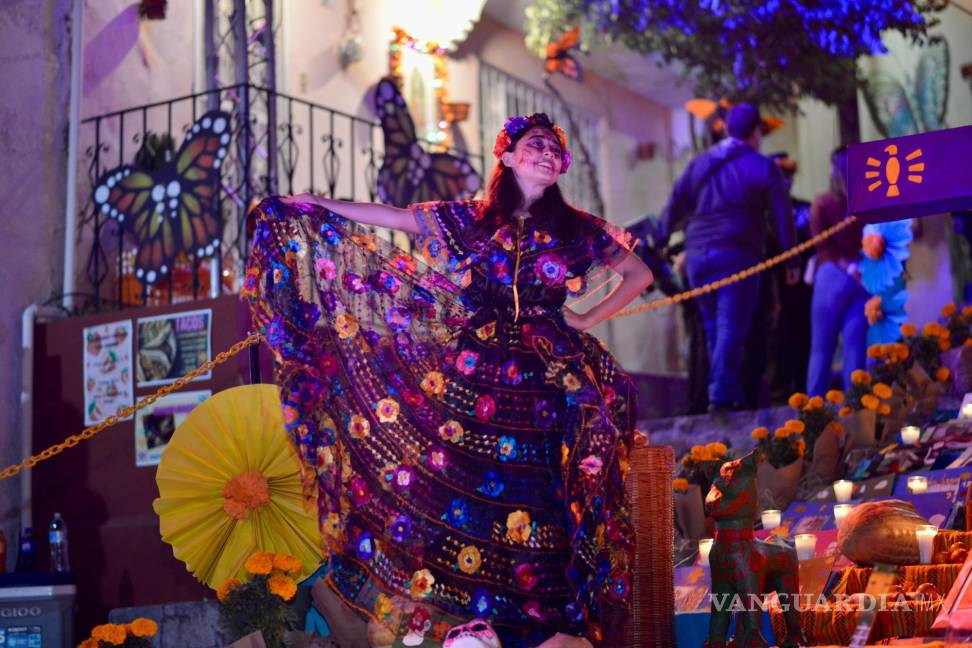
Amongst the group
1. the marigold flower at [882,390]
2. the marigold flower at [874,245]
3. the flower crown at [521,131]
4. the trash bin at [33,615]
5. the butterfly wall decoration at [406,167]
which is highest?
the butterfly wall decoration at [406,167]

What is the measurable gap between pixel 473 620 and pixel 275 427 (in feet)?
5.28

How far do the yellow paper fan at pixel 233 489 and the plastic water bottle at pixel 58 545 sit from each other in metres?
1.28

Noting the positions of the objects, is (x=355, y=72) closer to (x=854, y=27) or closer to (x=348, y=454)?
(x=854, y=27)

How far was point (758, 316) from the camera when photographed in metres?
8.99

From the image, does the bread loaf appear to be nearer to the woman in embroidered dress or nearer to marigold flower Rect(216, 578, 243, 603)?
the woman in embroidered dress

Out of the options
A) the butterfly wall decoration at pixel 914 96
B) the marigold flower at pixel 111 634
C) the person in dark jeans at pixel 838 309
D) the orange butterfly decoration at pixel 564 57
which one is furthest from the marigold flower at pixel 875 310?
the marigold flower at pixel 111 634

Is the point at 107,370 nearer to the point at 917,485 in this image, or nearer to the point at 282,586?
the point at 282,586

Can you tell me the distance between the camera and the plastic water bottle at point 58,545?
668 cm

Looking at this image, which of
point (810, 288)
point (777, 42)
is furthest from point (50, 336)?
point (777, 42)

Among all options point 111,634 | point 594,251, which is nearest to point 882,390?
point 594,251

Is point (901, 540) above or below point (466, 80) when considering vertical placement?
below

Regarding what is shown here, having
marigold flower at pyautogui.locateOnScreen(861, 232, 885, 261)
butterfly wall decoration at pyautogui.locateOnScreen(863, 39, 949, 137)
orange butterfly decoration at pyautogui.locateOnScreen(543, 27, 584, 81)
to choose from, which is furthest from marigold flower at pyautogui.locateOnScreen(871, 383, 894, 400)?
orange butterfly decoration at pyautogui.locateOnScreen(543, 27, 584, 81)

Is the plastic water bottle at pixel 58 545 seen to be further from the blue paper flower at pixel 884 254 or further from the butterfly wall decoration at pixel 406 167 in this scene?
the blue paper flower at pixel 884 254

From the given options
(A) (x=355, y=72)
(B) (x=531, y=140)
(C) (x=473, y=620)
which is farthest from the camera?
(A) (x=355, y=72)
